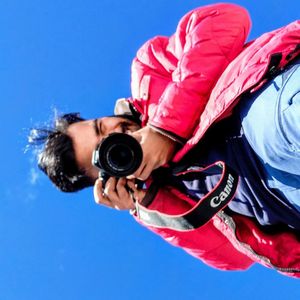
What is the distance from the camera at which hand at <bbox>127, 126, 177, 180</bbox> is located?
5.57ft

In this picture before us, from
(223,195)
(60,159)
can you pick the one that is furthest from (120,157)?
(60,159)

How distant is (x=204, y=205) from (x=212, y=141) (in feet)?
0.78

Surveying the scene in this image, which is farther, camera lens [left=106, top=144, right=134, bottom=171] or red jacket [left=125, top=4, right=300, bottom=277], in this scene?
camera lens [left=106, top=144, right=134, bottom=171]

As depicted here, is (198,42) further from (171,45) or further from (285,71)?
(285,71)

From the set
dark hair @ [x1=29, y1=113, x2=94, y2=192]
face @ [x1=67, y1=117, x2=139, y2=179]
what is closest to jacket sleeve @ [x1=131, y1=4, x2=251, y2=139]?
face @ [x1=67, y1=117, x2=139, y2=179]

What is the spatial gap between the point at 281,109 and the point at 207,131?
396mm

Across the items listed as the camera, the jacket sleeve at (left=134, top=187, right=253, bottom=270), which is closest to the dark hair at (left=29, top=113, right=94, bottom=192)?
the jacket sleeve at (left=134, top=187, right=253, bottom=270)

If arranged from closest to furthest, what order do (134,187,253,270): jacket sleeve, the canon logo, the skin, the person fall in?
the person → the canon logo → the skin → (134,187,253,270): jacket sleeve

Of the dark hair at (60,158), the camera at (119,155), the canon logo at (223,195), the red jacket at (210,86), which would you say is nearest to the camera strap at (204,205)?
the canon logo at (223,195)

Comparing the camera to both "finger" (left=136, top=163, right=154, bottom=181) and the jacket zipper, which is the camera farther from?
the jacket zipper

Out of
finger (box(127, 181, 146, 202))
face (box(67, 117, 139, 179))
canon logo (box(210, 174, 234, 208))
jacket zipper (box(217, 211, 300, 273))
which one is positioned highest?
face (box(67, 117, 139, 179))

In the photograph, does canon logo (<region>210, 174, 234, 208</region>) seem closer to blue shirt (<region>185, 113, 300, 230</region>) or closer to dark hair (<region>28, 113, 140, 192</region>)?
blue shirt (<region>185, 113, 300, 230</region>)

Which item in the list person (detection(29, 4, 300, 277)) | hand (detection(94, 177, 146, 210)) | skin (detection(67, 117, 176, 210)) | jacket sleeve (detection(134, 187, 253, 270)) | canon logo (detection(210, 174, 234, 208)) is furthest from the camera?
jacket sleeve (detection(134, 187, 253, 270))

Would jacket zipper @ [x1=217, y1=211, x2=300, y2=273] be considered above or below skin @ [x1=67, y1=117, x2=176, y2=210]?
below
